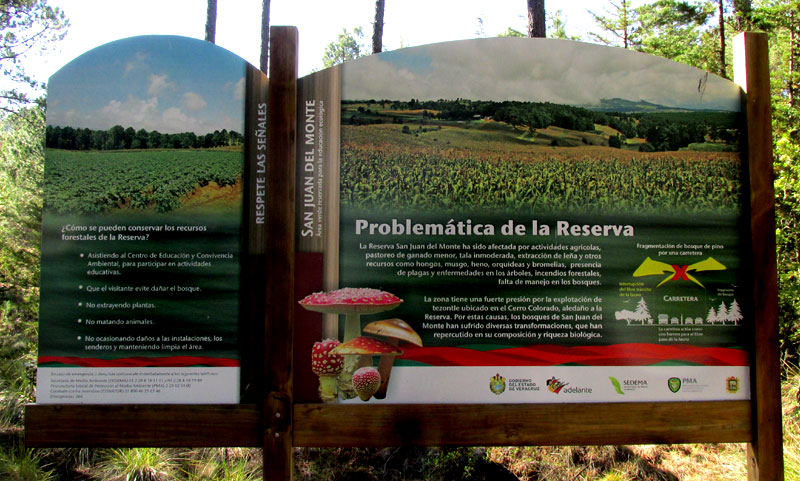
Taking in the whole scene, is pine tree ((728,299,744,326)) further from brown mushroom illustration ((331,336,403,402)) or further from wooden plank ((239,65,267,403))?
wooden plank ((239,65,267,403))

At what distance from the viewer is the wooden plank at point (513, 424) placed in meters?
3.01

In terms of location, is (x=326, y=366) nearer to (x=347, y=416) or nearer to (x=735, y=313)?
(x=347, y=416)

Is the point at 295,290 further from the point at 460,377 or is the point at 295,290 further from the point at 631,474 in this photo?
the point at 631,474

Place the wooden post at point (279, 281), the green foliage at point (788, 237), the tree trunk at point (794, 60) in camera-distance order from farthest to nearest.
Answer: the tree trunk at point (794, 60), the green foliage at point (788, 237), the wooden post at point (279, 281)

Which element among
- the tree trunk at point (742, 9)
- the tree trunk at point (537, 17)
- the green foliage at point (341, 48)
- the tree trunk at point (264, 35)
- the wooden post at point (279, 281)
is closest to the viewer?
the wooden post at point (279, 281)

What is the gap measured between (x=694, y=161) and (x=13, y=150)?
11.4 m

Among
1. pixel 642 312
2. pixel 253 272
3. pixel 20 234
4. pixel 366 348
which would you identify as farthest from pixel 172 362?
pixel 20 234

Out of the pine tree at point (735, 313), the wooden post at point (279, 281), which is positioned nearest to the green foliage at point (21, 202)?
the wooden post at point (279, 281)

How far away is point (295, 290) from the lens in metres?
3.02

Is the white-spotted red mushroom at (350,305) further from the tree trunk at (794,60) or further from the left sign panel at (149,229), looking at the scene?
the tree trunk at (794,60)

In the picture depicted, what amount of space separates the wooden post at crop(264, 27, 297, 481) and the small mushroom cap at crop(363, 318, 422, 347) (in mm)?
480

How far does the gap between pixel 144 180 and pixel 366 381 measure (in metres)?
1.81

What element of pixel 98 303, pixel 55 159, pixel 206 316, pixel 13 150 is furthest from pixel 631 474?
pixel 13 150

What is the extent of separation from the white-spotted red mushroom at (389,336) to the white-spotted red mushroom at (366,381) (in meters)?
0.03
